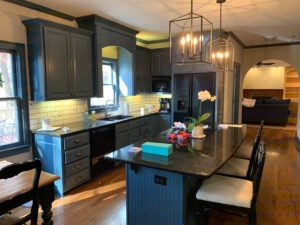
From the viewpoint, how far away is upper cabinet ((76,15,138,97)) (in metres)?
3.90

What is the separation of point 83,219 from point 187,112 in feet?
10.4

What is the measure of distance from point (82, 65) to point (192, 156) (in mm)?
2473

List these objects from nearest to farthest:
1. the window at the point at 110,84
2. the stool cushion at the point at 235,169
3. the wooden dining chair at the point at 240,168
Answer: the wooden dining chair at the point at 240,168 < the stool cushion at the point at 235,169 < the window at the point at 110,84

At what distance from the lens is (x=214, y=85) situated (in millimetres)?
4754

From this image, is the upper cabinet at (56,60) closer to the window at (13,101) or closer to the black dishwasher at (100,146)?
the window at (13,101)

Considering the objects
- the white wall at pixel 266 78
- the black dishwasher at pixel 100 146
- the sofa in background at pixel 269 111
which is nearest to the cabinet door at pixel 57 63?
the black dishwasher at pixel 100 146

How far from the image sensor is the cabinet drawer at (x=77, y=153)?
319 cm

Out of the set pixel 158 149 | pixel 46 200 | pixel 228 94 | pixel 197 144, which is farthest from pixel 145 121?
pixel 46 200

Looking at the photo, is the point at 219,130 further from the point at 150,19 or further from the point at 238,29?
the point at 238,29

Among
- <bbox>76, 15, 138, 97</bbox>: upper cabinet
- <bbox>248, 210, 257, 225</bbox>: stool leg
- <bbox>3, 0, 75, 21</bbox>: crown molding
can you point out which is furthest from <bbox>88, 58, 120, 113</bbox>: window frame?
<bbox>248, 210, 257, 225</bbox>: stool leg

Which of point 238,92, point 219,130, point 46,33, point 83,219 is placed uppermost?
point 46,33

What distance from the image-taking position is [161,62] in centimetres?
576

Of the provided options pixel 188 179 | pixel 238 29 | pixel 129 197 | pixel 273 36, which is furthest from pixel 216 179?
pixel 273 36

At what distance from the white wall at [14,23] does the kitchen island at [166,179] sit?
6.21 feet
